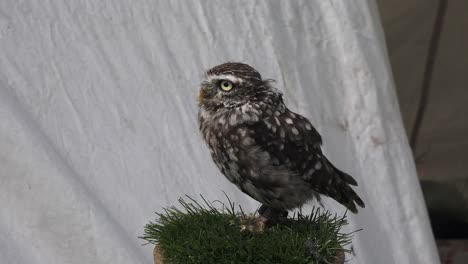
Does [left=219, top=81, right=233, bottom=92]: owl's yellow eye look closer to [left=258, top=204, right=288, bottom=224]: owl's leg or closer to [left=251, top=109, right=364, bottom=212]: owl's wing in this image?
[left=251, top=109, right=364, bottom=212]: owl's wing

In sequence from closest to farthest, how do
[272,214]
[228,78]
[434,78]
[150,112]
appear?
1. [228,78]
2. [272,214]
3. [150,112]
4. [434,78]

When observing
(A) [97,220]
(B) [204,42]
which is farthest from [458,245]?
(A) [97,220]

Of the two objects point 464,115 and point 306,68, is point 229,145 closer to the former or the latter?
point 306,68

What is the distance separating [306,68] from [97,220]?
0.77m

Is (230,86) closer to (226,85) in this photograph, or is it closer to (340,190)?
(226,85)

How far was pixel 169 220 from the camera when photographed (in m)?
1.46

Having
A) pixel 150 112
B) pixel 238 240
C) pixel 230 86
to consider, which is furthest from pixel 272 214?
pixel 150 112

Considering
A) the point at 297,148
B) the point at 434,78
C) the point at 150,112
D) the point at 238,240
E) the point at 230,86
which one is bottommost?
the point at 238,240

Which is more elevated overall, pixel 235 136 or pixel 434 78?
pixel 434 78

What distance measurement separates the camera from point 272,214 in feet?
4.83

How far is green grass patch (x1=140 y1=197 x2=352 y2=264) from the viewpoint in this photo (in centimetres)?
132

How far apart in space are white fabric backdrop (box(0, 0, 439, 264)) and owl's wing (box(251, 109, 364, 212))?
1.86 ft

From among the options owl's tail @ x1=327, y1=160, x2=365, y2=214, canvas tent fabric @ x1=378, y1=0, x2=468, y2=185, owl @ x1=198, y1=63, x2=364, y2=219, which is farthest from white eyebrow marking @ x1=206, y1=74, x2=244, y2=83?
canvas tent fabric @ x1=378, y1=0, x2=468, y2=185

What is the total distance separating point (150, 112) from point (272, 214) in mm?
625
